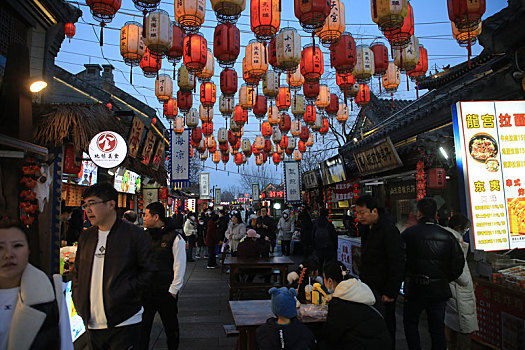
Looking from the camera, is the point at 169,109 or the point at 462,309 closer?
the point at 462,309

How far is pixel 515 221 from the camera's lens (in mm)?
5898

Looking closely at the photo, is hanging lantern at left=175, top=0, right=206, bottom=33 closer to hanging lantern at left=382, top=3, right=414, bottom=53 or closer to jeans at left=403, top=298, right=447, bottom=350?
hanging lantern at left=382, top=3, right=414, bottom=53

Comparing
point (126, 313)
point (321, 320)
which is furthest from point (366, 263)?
point (126, 313)

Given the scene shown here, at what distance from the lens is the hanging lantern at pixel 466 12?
6590mm

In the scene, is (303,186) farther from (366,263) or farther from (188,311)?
(366,263)

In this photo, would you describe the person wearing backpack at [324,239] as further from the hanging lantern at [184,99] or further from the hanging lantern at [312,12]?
the hanging lantern at [184,99]

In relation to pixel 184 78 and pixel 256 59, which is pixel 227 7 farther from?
pixel 184 78

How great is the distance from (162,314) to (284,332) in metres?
2.13

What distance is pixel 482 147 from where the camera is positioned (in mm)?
5844

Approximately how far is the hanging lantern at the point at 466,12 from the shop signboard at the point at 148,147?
9520 mm

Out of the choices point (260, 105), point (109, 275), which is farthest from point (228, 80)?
point (109, 275)

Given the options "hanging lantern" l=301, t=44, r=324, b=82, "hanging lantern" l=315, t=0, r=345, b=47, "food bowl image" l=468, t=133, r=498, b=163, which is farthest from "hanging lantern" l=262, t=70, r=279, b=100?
"food bowl image" l=468, t=133, r=498, b=163

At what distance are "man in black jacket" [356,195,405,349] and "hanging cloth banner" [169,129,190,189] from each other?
A: 433 inches

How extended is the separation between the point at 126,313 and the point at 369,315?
218 cm
